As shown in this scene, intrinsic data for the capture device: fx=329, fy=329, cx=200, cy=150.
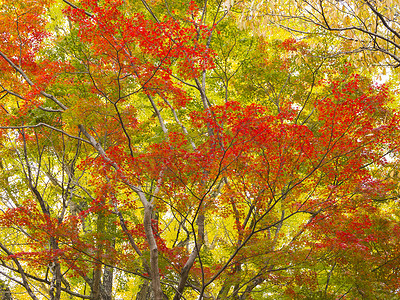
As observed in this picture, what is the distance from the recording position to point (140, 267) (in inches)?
248

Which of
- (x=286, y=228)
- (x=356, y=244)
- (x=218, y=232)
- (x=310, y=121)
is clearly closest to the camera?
(x=356, y=244)

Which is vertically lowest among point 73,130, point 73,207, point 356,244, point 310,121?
point 356,244

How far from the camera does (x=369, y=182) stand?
5.91 meters

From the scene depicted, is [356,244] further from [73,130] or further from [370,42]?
[73,130]

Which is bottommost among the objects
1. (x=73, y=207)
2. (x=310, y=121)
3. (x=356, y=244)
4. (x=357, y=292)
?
(x=357, y=292)

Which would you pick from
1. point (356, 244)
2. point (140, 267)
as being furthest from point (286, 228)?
point (140, 267)

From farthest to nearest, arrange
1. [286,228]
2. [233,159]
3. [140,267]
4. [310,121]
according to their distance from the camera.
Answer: [286,228] → [310,121] → [140,267] → [233,159]

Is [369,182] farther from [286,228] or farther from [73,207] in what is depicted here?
[73,207]

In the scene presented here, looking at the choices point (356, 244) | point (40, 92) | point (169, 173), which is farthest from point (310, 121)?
point (40, 92)

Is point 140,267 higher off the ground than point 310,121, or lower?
lower

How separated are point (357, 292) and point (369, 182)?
2.43 metres

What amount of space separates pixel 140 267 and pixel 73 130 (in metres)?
3.43

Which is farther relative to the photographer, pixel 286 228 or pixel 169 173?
pixel 286 228

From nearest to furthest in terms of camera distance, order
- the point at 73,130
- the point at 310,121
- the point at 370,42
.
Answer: the point at 370,42 < the point at 73,130 < the point at 310,121
